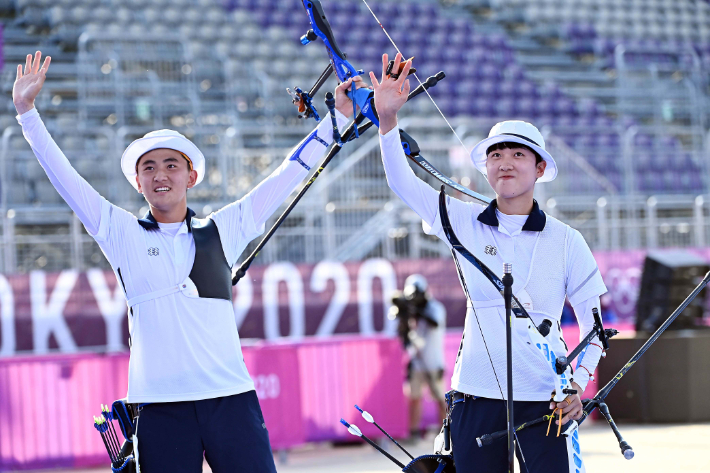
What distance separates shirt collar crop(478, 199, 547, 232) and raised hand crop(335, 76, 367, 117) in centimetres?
70

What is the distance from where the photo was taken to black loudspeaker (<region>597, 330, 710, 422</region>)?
9.88 metres

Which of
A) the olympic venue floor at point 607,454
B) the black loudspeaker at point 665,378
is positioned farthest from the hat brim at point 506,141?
the black loudspeaker at point 665,378

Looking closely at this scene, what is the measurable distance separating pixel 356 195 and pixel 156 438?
10545 millimetres

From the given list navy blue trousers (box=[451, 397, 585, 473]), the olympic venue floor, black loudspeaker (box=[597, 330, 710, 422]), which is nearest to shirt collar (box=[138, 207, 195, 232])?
navy blue trousers (box=[451, 397, 585, 473])

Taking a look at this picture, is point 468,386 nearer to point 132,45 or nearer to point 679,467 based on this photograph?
point 679,467

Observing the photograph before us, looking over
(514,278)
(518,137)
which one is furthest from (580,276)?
(518,137)

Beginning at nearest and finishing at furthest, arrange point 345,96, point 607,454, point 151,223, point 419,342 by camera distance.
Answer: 1. point 151,223
2. point 345,96
3. point 607,454
4. point 419,342

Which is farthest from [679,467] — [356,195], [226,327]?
[356,195]

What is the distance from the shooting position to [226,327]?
130 inches

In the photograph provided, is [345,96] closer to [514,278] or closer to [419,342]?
[514,278]

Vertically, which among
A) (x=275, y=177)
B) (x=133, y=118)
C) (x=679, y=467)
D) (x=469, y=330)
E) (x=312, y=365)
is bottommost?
(x=679, y=467)

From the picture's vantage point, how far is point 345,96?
366cm

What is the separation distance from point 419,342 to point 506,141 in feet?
19.6

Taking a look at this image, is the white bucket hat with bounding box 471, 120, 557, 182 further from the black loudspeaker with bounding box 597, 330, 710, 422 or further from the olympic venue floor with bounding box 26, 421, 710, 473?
the black loudspeaker with bounding box 597, 330, 710, 422
